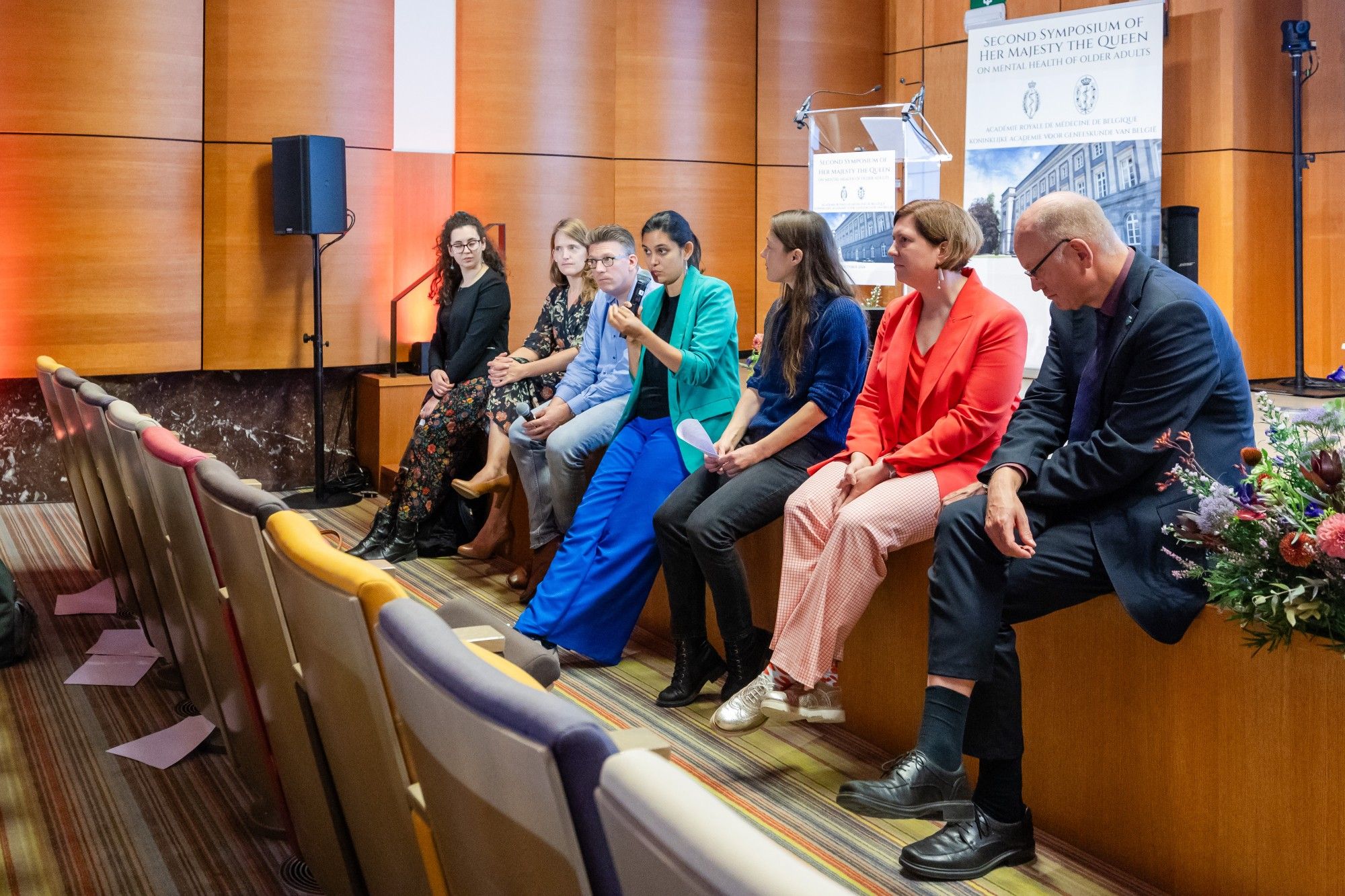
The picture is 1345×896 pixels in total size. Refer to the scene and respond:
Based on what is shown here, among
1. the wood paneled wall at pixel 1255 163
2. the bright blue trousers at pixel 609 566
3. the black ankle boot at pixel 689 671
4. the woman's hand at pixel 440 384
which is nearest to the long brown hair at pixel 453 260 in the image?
the woman's hand at pixel 440 384

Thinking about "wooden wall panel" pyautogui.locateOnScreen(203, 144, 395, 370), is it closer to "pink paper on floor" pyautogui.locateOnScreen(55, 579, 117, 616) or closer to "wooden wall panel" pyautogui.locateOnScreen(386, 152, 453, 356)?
"wooden wall panel" pyautogui.locateOnScreen(386, 152, 453, 356)

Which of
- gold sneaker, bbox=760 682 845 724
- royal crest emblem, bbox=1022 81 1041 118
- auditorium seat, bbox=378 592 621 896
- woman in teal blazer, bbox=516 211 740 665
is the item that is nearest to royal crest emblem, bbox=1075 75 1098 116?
royal crest emblem, bbox=1022 81 1041 118

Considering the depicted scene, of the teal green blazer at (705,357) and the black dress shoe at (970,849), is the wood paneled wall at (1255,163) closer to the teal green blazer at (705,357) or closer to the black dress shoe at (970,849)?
the teal green blazer at (705,357)

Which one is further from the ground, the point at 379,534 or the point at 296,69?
the point at 296,69

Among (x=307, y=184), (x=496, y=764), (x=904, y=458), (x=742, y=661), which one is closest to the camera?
(x=496, y=764)

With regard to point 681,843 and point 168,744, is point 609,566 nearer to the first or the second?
point 168,744

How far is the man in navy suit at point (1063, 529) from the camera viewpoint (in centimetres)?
248

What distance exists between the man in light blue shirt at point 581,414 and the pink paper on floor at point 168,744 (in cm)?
143

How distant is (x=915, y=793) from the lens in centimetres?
257

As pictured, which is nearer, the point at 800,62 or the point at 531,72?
the point at 531,72

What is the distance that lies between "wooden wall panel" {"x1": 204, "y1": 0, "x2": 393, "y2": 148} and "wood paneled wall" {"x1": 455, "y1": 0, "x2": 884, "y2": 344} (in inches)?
24.0

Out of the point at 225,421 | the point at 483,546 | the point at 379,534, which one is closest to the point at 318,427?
the point at 225,421

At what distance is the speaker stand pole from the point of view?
637cm

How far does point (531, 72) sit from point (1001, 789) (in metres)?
5.55
